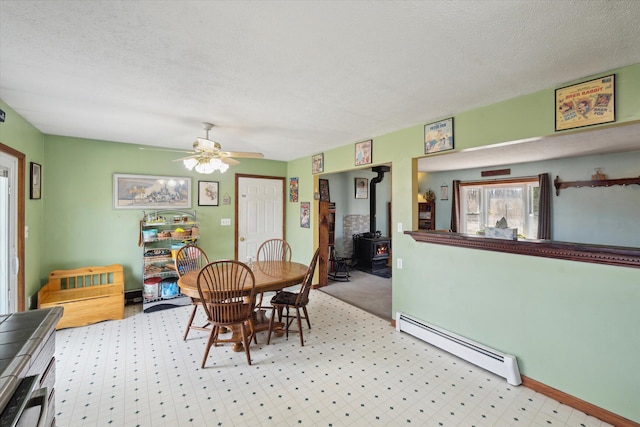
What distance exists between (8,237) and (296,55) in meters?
3.36

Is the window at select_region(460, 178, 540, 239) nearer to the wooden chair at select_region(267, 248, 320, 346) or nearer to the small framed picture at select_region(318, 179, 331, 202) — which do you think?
the small framed picture at select_region(318, 179, 331, 202)

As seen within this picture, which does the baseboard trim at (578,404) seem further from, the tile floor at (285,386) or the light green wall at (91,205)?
the light green wall at (91,205)

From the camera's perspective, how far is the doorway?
2646mm

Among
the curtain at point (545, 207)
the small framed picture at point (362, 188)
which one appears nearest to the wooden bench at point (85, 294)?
the small framed picture at point (362, 188)

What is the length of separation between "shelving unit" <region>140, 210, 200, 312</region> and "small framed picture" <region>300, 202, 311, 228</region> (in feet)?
5.95

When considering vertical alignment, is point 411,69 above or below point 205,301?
above

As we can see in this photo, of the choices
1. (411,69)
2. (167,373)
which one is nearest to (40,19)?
(411,69)

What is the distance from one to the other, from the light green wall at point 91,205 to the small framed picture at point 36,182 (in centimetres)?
21

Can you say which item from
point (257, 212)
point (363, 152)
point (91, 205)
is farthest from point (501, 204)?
point (91, 205)

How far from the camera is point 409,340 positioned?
3.05 m

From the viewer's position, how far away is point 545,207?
4.95 m

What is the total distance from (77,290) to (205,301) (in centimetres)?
251

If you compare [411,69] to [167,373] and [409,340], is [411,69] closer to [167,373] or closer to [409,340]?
[409,340]

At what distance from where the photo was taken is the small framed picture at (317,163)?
4.64 meters
